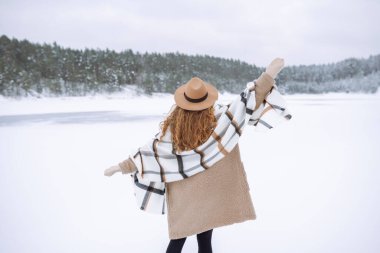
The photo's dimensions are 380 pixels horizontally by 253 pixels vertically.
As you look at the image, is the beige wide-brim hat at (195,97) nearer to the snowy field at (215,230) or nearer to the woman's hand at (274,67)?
the woman's hand at (274,67)

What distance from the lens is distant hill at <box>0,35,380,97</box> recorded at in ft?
111

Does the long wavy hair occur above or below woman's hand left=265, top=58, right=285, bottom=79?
below

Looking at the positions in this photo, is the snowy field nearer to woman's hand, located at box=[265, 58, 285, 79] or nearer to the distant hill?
woman's hand, located at box=[265, 58, 285, 79]

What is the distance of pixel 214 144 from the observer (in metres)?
1.52

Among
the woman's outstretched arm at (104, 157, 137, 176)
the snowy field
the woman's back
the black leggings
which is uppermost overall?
the woman's outstretched arm at (104, 157, 137, 176)

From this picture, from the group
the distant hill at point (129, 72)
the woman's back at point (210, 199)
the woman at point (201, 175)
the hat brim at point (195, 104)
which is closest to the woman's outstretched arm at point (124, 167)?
the woman at point (201, 175)

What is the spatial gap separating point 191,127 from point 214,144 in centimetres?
15

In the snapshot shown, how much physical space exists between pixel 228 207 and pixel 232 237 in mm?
1157

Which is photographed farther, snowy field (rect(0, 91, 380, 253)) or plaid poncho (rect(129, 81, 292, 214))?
snowy field (rect(0, 91, 380, 253))

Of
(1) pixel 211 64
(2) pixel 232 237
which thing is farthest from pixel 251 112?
(1) pixel 211 64

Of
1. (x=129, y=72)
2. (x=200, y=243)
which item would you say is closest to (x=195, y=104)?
(x=200, y=243)

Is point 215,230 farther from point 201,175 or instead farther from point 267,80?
point 267,80

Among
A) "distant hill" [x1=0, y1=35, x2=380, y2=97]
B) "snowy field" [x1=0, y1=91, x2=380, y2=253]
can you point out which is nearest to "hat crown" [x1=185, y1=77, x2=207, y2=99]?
"snowy field" [x1=0, y1=91, x2=380, y2=253]

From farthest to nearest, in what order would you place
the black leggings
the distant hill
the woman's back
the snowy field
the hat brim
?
the distant hill, the snowy field, the black leggings, the woman's back, the hat brim
